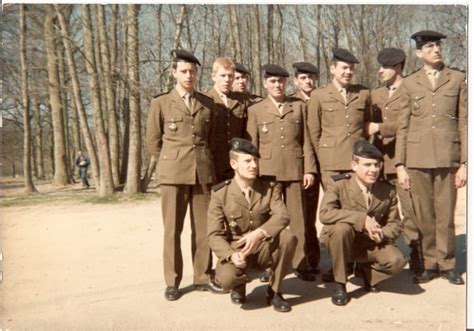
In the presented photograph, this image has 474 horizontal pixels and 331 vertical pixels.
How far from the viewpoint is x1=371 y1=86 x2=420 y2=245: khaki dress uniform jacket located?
4250mm

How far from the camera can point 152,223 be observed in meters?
6.87

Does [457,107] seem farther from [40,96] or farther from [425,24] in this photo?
[40,96]

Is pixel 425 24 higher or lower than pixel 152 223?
higher

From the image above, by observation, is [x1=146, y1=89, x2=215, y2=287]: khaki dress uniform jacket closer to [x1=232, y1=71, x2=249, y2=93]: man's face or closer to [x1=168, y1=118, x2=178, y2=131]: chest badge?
[x1=168, y1=118, x2=178, y2=131]: chest badge

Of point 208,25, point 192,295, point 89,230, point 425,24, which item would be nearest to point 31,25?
point 208,25

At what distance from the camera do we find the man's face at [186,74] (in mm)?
3692

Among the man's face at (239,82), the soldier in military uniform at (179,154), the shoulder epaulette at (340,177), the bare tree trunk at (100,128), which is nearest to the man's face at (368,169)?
the shoulder epaulette at (340,177)

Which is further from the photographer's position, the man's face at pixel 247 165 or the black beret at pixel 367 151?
the black beret at pixel 367 151

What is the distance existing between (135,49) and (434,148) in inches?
264

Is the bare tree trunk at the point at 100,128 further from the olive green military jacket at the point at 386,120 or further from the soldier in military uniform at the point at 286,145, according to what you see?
the olive green military jacket at the point at 386,120

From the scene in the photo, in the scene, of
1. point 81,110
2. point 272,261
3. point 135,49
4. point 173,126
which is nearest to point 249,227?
point 272,261

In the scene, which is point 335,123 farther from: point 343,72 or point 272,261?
point 272,261

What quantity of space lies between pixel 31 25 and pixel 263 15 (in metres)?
3.10

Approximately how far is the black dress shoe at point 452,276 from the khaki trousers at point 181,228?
1.99 meters
